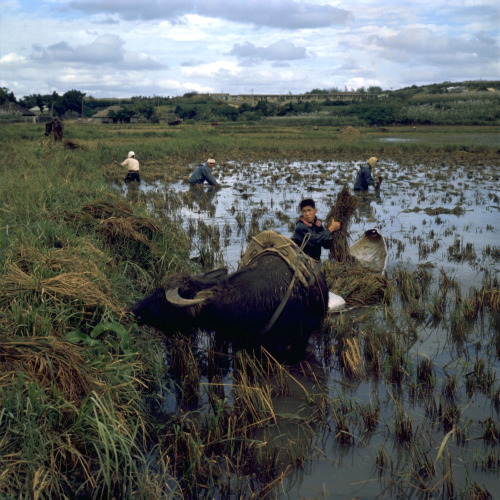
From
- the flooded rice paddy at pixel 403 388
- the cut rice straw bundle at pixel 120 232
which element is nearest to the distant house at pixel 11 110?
the flooded rice paddy at pixel 403 388

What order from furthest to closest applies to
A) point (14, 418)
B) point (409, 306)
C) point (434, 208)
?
point (434, 208), point (409, 306), point (14, 418)

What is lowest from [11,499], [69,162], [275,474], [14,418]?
[275,474]

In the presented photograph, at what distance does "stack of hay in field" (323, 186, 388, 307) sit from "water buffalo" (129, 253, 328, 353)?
1.39m

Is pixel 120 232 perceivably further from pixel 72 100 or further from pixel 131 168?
pixel 72 100

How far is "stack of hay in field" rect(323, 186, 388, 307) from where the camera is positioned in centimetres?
548

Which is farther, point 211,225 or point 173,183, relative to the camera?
point 173,183

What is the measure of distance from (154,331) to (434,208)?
873cm

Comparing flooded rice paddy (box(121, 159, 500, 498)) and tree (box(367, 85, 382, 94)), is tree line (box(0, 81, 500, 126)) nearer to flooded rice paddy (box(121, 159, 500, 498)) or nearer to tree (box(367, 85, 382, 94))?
tree (box(367, 85, 382, 94))

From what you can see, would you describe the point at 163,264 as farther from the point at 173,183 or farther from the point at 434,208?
the point at 173,183

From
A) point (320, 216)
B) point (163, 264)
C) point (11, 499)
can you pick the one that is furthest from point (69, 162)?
point (11, 499)

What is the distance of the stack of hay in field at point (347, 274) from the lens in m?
5.48

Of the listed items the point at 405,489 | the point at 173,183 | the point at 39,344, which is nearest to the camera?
the point at 405,489

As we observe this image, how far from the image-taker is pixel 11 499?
208cm

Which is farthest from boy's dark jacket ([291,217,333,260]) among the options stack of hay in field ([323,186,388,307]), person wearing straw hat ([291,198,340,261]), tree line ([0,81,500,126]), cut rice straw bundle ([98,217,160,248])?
tree line ([0,81,500,126])
